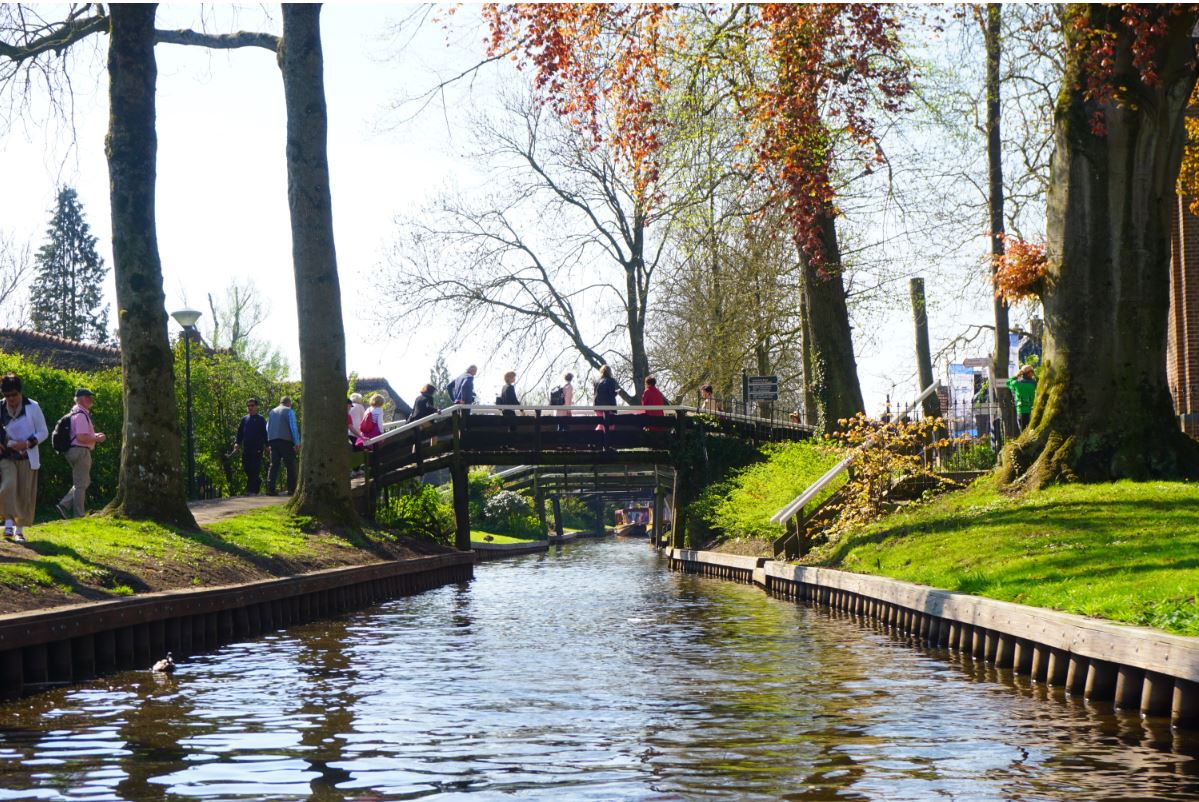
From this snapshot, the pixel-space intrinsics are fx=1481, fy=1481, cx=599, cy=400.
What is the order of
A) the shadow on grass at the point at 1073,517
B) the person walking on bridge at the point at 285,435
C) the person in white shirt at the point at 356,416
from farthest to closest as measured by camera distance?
1. the person in white shirt at the point at 356,416
2. the person walking on bridge at the point at 285,435
3. the shadow on grass at the point at 1073,517

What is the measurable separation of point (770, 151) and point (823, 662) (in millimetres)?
8988

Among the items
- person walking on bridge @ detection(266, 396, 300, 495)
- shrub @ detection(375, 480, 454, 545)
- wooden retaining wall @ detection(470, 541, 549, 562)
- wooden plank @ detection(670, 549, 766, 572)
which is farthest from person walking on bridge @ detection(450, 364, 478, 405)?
wooden plank @ detection(670, 549, 766, 572)

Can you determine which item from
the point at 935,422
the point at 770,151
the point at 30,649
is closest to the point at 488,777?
the point at 30,649

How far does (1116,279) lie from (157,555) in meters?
12.0

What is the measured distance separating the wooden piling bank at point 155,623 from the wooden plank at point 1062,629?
22.6 ft

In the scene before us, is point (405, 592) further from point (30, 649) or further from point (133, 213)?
point (30, 649)

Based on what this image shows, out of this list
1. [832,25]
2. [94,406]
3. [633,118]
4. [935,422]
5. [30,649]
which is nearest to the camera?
[30,649]

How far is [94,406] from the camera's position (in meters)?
28.2

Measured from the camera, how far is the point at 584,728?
9.69 meters

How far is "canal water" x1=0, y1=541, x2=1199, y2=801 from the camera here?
25.6 ft

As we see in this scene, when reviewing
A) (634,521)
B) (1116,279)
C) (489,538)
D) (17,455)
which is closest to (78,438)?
(17,455)

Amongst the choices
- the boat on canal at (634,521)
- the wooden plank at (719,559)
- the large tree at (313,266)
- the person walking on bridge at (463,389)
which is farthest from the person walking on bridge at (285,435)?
the boat on canal at (634,521)

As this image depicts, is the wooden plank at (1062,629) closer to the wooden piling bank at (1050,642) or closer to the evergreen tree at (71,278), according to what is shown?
the wooden piling bank at (1050,642)

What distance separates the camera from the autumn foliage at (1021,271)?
1934 centimetres
